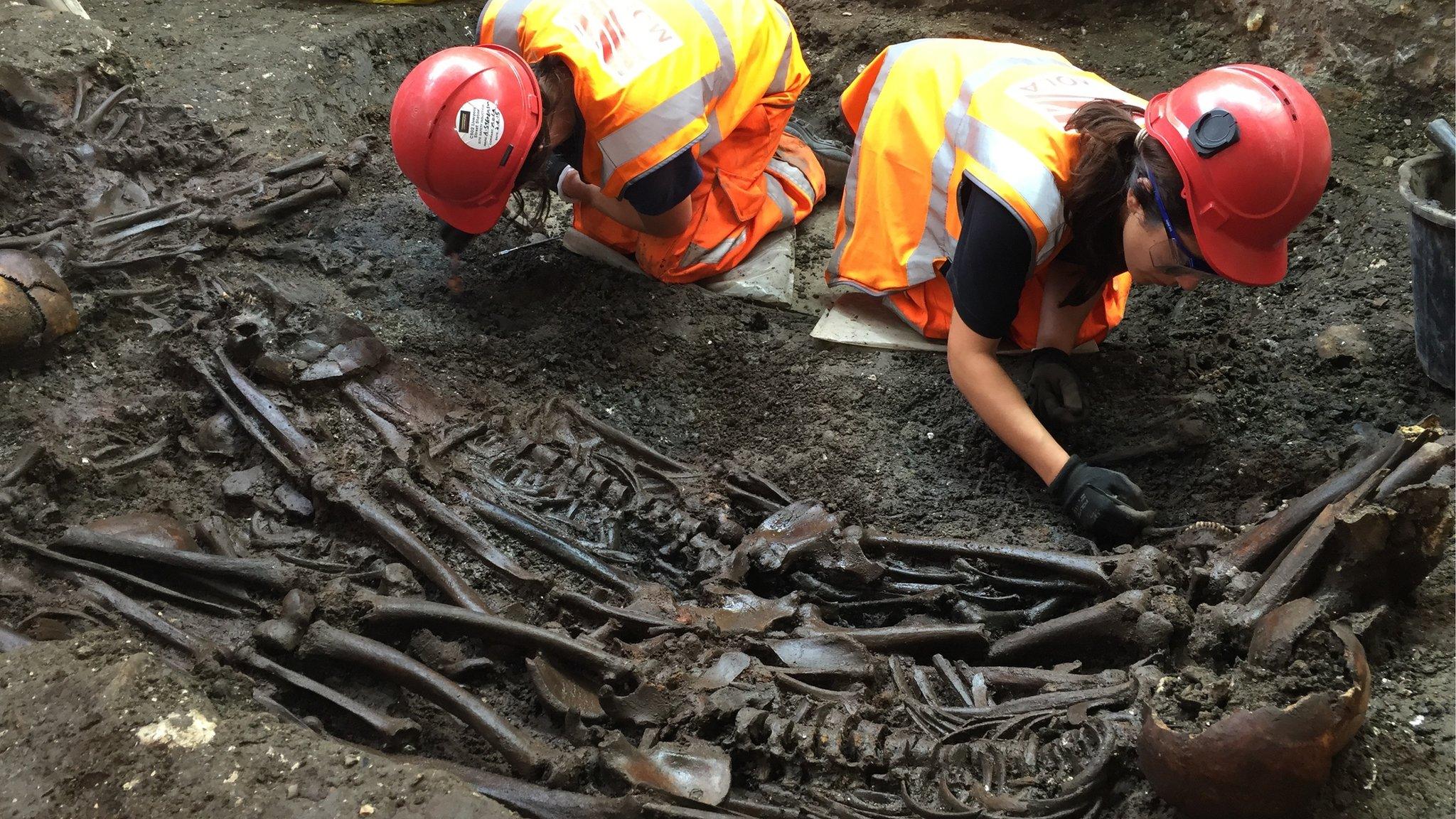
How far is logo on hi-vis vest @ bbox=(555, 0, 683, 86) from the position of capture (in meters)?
2.98

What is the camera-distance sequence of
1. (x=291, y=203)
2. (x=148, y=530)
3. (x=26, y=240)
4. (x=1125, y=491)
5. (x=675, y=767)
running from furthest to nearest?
(x=291, y=203)
(x=26, y=240)
(x=1125, y=491)
(x=148, y=530)
(x=675, y=767)

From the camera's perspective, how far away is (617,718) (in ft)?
6.73

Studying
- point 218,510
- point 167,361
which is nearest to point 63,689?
point 218,510

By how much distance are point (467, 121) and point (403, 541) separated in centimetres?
126

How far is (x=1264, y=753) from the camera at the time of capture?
144 centimetres

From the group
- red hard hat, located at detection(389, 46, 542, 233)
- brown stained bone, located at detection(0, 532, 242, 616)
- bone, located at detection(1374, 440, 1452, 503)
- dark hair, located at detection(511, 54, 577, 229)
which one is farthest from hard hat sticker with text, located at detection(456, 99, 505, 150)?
bone, located at detection(1374, 440, 1452, 503)

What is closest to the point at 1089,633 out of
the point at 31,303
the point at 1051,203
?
the point at 1051,203

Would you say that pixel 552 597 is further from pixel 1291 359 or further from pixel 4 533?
pixel 1291 359

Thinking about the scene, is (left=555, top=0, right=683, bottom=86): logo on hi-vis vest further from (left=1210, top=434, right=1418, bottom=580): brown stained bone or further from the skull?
(left=1210, top=434, right=1418, bottom=580): brown stained bone

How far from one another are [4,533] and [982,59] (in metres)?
2.97

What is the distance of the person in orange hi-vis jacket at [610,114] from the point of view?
2855 millimetres

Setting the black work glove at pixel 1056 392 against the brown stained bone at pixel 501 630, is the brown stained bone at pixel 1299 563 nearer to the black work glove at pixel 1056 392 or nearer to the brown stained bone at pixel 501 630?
the black work glove at pixel 1056 392

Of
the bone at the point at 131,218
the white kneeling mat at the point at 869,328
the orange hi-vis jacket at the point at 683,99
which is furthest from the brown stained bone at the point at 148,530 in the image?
the white kneeling mat at the point at 869,328

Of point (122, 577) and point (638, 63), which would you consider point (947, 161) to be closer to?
point (638, 63)
